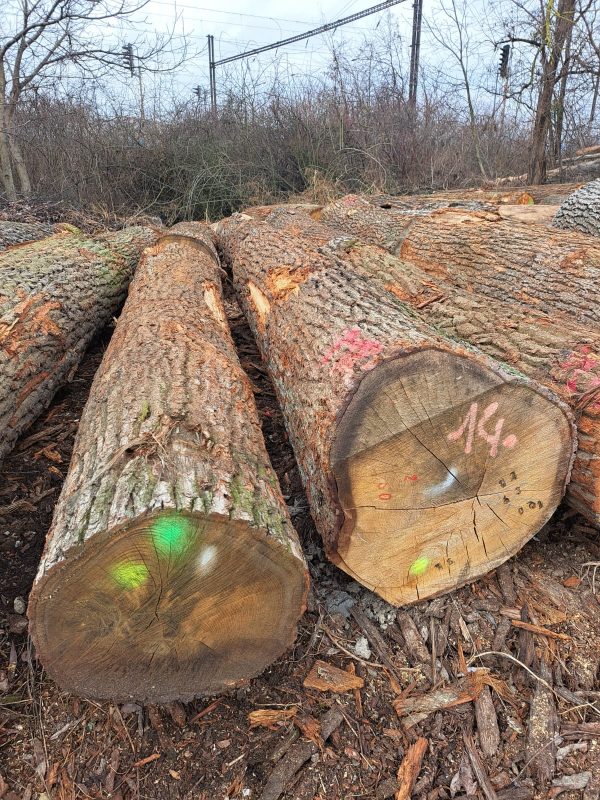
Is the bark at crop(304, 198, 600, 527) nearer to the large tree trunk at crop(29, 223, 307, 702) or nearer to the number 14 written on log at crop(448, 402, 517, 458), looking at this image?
the number 14 written on log at crop(448, 402, 517, 458)

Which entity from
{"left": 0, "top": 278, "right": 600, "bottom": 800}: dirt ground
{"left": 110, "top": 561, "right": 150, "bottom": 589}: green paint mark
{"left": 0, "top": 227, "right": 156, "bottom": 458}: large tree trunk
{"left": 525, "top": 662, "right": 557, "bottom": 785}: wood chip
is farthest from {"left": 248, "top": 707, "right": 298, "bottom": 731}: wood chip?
{"left": 0, "top": 227, "right": 156, "bottom": 458}: large tree trunk

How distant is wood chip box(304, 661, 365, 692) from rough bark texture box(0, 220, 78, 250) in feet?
16.7

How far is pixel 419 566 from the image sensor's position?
81.9 inches

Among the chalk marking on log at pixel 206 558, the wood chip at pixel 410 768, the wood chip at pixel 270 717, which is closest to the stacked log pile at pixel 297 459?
the chalk marking on log at pixel 206 558

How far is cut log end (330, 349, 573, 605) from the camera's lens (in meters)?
1.88

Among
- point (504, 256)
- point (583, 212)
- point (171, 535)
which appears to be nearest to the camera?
point (171, 535)

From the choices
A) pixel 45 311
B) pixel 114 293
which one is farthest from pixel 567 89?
pixel 45 311

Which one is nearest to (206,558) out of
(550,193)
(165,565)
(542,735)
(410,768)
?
(165,565)

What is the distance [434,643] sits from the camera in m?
2.02

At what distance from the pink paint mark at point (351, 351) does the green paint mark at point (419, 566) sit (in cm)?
76

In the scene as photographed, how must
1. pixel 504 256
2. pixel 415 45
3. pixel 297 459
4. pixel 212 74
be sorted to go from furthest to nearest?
pixel 212 74, pixel 415 45, pixel 504 256, pixel 297 459

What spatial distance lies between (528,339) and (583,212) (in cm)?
305

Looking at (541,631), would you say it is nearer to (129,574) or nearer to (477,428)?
(477,428)

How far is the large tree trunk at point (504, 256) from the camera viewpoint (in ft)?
10.5
